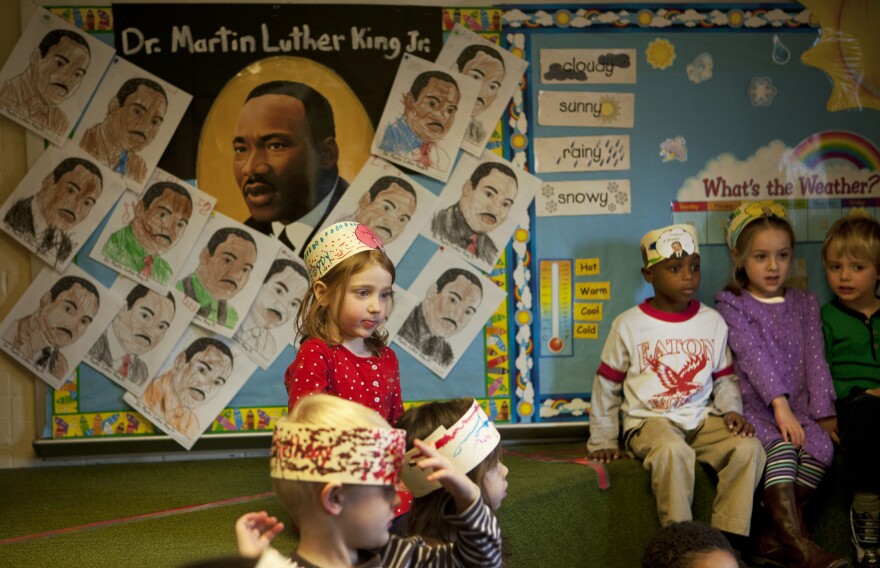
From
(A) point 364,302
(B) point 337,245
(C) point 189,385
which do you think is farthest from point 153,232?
(A) point 364,302

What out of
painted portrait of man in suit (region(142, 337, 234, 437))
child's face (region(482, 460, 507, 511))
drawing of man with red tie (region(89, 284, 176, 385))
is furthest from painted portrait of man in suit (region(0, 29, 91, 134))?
child's face (region(482, 460, 507, 511))

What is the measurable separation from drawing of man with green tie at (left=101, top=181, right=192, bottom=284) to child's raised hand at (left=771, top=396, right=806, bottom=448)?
7.91 feet

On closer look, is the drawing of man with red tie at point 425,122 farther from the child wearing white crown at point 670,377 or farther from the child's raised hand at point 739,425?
the child's raised hand at point 739,425

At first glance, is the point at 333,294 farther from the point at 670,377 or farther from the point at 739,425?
the point at 739,425

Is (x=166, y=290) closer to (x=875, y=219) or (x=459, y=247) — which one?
(x=459, y=247)

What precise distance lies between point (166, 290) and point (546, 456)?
1644mm

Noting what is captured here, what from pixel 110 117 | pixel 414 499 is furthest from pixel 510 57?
pixel 414 499

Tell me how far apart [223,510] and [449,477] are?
5.21ft

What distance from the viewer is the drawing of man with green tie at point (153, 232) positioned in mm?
3865

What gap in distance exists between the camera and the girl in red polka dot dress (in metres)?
2.63

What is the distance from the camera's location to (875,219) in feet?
13.7

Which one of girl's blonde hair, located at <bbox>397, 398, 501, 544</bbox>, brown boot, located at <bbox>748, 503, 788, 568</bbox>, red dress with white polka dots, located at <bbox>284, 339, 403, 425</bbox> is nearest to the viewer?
girl's blonde hair, located at <bbox>397, 398, 501, 544</bbox>

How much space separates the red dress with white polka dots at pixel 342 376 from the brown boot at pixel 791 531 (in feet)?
5.24

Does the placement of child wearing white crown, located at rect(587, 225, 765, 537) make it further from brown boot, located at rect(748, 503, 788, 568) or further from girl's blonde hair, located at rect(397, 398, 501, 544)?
girl's blonde hair, located at rect(397, 398, 501, 544)
